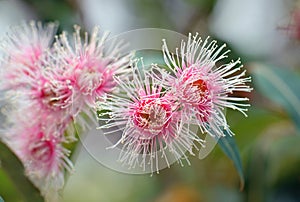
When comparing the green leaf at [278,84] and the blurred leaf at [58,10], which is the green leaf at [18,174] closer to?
the green leaf at [278,84]

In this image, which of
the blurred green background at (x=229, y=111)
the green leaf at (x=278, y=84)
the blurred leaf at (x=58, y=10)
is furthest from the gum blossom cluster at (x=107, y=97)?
the blurred leaf at (x=58, y=10)

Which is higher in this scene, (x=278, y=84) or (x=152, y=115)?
(x=278, y=84)

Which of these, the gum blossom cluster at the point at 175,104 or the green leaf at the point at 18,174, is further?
the green leaf at the point at 18,174

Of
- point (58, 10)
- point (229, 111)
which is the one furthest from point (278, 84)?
point (58, 10)

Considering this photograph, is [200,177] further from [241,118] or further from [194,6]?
[194,6]

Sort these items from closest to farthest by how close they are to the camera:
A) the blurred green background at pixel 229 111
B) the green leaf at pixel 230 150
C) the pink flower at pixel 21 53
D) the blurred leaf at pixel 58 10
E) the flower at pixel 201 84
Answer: the flower at pixel 201 84
the green leaf at pixel 230 150
the pink flower at pixel 21 53
the blurred green background at pixel 229 111
the blurred leaf at pixel 58 10

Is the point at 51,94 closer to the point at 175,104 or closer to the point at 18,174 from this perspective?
the point at 18,174

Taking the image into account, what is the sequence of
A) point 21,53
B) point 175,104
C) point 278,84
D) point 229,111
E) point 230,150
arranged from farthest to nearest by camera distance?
point 229,111
point 278,84
point 21,53
point 230,150
point 175,104

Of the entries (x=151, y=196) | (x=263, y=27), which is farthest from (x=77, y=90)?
(x=263, y=27)
